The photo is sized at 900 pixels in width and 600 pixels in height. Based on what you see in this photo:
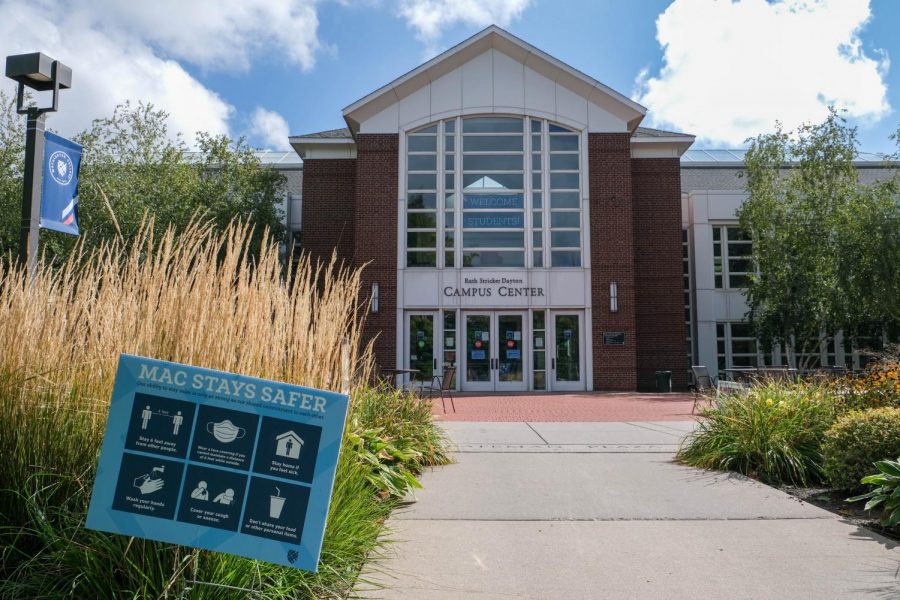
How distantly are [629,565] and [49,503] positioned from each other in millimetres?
3149

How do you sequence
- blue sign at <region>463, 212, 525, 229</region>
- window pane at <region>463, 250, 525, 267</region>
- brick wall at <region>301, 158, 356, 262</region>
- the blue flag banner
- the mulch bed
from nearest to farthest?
the mulch bed
the blue flag banner
window pane at <region>463, 250, 525, 267</region>
blue sign at <region>463, 212, 525, 229</region>
brick wall at <region>301, 158, 356, 262</region>

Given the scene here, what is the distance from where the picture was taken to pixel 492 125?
21.4 m

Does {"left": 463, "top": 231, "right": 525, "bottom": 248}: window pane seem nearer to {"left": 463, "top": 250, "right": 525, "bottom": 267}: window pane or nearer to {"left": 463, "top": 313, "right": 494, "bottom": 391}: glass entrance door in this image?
{"left": 463, "top": 250, "right": 525, "bottom": 267}: window pane

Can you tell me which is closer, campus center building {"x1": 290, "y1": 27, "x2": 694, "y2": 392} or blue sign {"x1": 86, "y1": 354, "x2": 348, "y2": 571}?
blue sign {"x1": 86, "y1": 354, "x2": 348, "y2": 571}

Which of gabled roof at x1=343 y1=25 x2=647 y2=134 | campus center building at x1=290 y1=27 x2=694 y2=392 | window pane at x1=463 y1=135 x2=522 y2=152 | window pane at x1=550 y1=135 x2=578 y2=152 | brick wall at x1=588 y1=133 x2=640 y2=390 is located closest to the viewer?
brick wall at x1=588 y1=133 x2=640 y2=390

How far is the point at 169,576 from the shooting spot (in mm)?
2695

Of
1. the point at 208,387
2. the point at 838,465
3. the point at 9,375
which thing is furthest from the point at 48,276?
the point at 838,465

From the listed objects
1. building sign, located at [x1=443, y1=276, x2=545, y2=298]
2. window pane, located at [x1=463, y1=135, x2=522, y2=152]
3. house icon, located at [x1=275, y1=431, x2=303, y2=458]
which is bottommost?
house icon, located at [x1=275, y1=431, x2=303, y2=458]

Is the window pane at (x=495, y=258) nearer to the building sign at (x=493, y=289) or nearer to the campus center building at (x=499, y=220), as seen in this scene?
the campus center building at (x=499, y=220)

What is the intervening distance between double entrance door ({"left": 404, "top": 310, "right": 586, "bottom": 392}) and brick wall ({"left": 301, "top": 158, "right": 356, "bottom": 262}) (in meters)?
4.24

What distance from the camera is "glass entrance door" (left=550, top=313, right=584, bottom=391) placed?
20438mm

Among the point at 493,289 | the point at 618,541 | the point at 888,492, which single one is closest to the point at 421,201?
the point at 493,289

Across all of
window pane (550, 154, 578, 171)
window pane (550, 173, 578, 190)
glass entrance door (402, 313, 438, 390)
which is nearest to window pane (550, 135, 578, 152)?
window pane (550, 154, 578, 171)

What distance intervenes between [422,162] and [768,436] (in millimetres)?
16328
